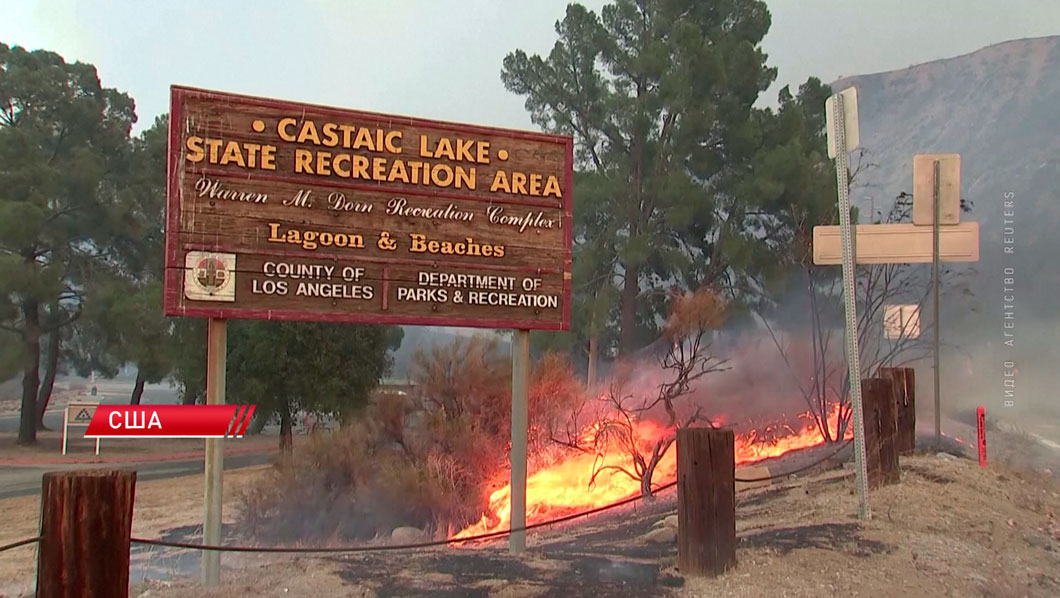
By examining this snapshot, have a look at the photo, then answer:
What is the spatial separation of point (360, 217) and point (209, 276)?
132cm

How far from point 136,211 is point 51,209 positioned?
3.36 meters

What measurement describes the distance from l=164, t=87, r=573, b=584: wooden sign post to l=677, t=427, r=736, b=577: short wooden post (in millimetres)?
2025

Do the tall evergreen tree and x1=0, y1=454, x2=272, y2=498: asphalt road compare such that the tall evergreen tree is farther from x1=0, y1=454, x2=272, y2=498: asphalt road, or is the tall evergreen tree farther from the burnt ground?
the burnt ground

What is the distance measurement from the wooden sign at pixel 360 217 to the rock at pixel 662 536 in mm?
2203

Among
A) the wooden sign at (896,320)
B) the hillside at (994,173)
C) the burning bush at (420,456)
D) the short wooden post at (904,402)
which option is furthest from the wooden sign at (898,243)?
the burning bush at (420,456)

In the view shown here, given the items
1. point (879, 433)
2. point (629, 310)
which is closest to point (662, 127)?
point (629, 310)

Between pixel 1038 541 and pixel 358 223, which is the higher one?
pixel 358 223

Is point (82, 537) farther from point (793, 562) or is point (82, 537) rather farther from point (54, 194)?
point (54, 194)

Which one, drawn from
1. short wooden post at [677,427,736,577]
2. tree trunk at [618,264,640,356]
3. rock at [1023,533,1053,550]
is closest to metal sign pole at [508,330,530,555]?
short wooden post at [677,427,736,577]

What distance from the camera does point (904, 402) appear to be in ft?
29.7

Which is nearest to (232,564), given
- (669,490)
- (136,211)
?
(669,490)

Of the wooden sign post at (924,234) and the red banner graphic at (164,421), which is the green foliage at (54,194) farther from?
the wooden sign post at (924,234)

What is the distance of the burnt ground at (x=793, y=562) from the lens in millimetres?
5559

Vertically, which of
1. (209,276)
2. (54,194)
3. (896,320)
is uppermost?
(54,194)
